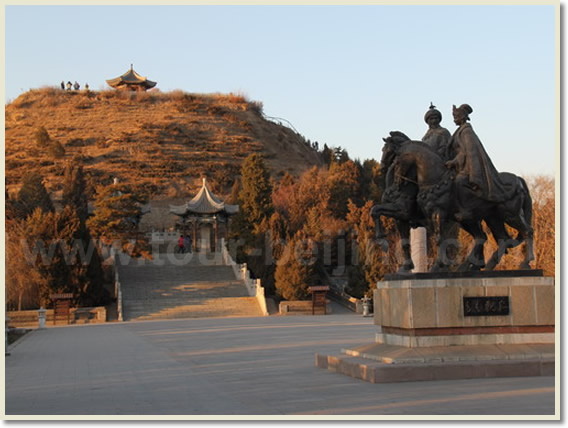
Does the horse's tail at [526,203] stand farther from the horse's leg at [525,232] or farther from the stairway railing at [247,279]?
the stairway railing at [247,279]

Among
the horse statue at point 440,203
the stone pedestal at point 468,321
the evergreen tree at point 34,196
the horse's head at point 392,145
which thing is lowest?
the stone pedestal at point 468,321

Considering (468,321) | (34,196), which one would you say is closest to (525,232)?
(468,321)

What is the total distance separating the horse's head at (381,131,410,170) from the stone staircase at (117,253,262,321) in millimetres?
21342

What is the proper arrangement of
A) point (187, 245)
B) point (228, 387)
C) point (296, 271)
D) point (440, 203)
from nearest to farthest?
1. point (228, 387)
2. point (440, 203)
3. point (296, 271)
4. point (187, 245)

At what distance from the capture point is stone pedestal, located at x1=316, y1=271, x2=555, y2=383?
1010cm

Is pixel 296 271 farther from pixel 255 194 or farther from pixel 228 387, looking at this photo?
pixel 228 387

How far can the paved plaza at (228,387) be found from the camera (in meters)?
7.75

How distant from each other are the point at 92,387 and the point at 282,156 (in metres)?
82.7

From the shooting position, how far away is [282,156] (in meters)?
92.2

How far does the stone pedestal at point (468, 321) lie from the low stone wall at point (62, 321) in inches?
842

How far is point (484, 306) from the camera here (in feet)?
34.4

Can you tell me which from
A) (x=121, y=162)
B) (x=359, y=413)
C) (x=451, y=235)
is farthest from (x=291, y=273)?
(x=121, y=162)

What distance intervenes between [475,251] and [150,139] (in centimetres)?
7967

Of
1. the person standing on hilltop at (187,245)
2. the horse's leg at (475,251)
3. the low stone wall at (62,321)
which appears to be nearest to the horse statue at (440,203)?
the horse's leg at (475,251)
